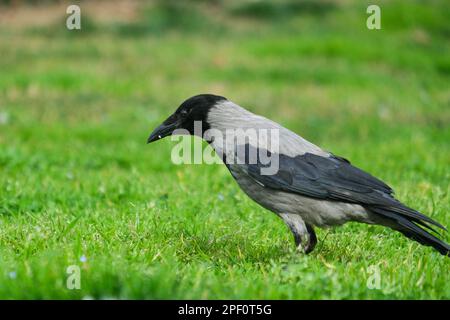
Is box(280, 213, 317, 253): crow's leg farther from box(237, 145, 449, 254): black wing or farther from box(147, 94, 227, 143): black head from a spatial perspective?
box(147, 94, 227, 143): black head

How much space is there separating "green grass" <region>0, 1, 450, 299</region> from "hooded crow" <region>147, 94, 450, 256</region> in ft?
0.78

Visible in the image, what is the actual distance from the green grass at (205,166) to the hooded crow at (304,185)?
238mm

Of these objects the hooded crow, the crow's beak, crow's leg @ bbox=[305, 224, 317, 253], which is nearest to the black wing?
the hooded crow

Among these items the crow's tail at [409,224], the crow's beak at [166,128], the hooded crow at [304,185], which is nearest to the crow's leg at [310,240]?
the hooded crow at [304,185]

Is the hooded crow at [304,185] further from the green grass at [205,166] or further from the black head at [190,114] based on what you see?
the green grass at [205,166]

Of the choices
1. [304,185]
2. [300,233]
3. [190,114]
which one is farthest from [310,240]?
[190,114]

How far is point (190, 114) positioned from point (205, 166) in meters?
3.03

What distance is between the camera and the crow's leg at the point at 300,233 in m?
4.98

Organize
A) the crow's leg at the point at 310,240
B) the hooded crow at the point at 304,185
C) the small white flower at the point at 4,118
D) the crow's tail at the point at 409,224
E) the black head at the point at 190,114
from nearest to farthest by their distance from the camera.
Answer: the crow's tail at the point at 409,224 < the hooded crow at the point at 304,185 < the crow's leg at the point at 310,240 < the black head at the point at 190,114 < the small white flower at the point at 4,118

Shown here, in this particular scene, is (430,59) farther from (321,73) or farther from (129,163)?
(129,163)

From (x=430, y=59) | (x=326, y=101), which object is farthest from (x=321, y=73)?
(x=430, y=59)

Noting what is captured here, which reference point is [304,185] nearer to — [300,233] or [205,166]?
[300,233]

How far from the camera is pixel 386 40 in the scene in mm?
18406

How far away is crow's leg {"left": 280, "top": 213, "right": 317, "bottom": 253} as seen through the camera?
16.3 ft
